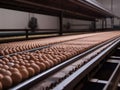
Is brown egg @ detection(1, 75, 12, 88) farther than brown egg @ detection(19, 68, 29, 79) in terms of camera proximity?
No

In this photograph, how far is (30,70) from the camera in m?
0.99

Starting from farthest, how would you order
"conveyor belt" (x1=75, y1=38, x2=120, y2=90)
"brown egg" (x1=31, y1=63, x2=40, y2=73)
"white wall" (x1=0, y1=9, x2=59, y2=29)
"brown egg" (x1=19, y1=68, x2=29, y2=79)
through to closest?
"white wall" (x1=0, y1=9, x2=59, y2=29) < "conveyor belt" (x1=75, y1=38, x2=120, y2=90) < "brown egg" (x1=31, y1=63, x2=40, y2=73) < "brown egg" (x1=19, y1=68, x2=29, y2=79)

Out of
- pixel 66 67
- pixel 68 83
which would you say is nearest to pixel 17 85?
pixel 68 83

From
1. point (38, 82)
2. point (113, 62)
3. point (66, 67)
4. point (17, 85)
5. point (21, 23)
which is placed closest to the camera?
point (17, 85)

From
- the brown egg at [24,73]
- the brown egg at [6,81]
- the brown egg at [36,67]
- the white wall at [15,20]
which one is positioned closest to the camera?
the brown egg at [6,81]

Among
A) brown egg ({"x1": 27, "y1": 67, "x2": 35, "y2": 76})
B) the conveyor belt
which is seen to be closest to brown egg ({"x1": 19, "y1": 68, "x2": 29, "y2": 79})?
brown egg ({"x1": 27, "y1": 67, "x2": 35, "y2": 76})

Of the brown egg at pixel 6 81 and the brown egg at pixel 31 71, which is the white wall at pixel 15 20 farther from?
the brown egg at pixel 6 81

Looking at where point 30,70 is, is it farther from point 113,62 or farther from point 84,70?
point 113,62

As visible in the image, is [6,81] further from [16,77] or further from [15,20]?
[15,20]

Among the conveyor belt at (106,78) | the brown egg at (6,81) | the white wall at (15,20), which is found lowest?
the conveyor belt at (106,78)

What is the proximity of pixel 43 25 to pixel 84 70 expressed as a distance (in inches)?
353

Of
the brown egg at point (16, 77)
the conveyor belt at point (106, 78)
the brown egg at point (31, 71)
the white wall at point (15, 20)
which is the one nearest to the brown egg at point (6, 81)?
the brown egg at point (16, 77)

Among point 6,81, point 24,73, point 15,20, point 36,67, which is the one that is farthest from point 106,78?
point 15,20

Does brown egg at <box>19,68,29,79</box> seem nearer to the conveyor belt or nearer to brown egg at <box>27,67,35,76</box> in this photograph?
brown egg at <box>27,67,35,76</box>
